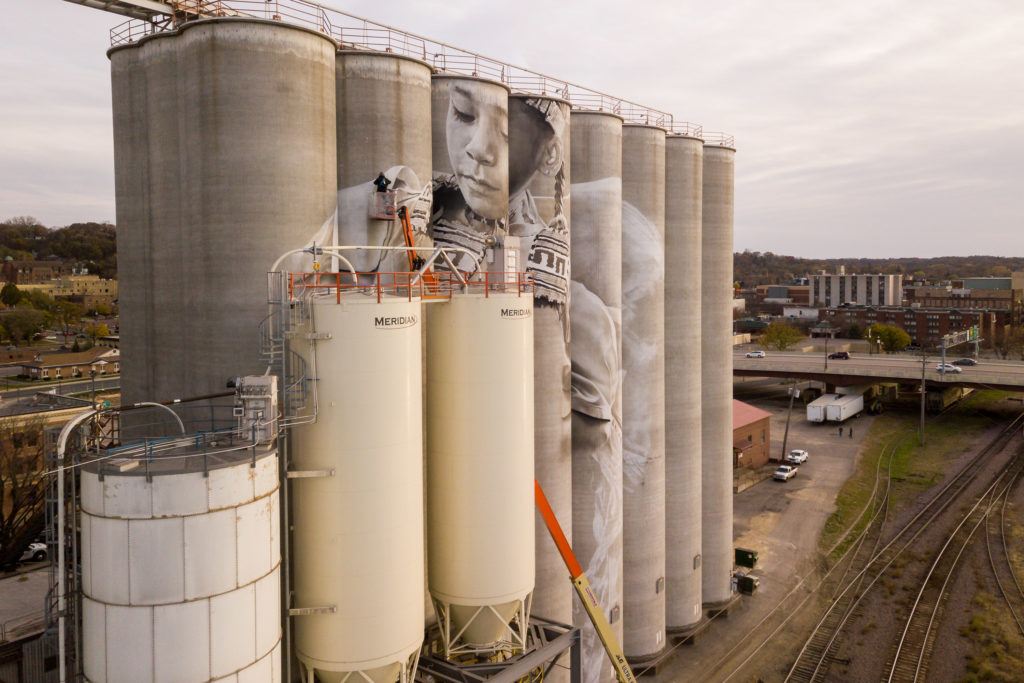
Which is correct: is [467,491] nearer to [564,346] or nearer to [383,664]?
[383,664]

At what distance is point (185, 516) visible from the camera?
39.0 ft

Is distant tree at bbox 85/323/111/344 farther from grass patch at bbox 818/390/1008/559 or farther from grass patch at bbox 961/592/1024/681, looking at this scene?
grass patch at bbox 961/592/1024/681

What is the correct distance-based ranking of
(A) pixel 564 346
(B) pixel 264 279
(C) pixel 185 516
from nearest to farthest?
1. (C) pixel 185 516
2. (B) pixel 264 279
3. (A) pixel 564 346

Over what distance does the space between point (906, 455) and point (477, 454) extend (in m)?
60.3

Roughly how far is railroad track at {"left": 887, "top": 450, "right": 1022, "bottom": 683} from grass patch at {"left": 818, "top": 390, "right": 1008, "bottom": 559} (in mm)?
4351

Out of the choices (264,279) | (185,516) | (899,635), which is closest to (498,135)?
(264,279)

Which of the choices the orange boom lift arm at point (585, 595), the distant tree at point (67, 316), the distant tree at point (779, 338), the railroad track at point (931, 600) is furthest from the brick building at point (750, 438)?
the distant tree at point (67, 316)

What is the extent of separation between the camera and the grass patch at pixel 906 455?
159ft

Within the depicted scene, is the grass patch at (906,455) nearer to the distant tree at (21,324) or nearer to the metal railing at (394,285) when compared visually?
the metal railing at (394,285)

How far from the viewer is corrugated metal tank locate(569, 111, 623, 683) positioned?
2647 centimetres

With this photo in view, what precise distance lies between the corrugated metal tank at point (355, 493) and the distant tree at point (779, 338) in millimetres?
114090

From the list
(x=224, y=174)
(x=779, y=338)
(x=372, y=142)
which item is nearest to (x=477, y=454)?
(x=372, y=142)

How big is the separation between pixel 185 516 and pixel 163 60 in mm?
11334

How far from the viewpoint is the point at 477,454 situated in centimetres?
1681
